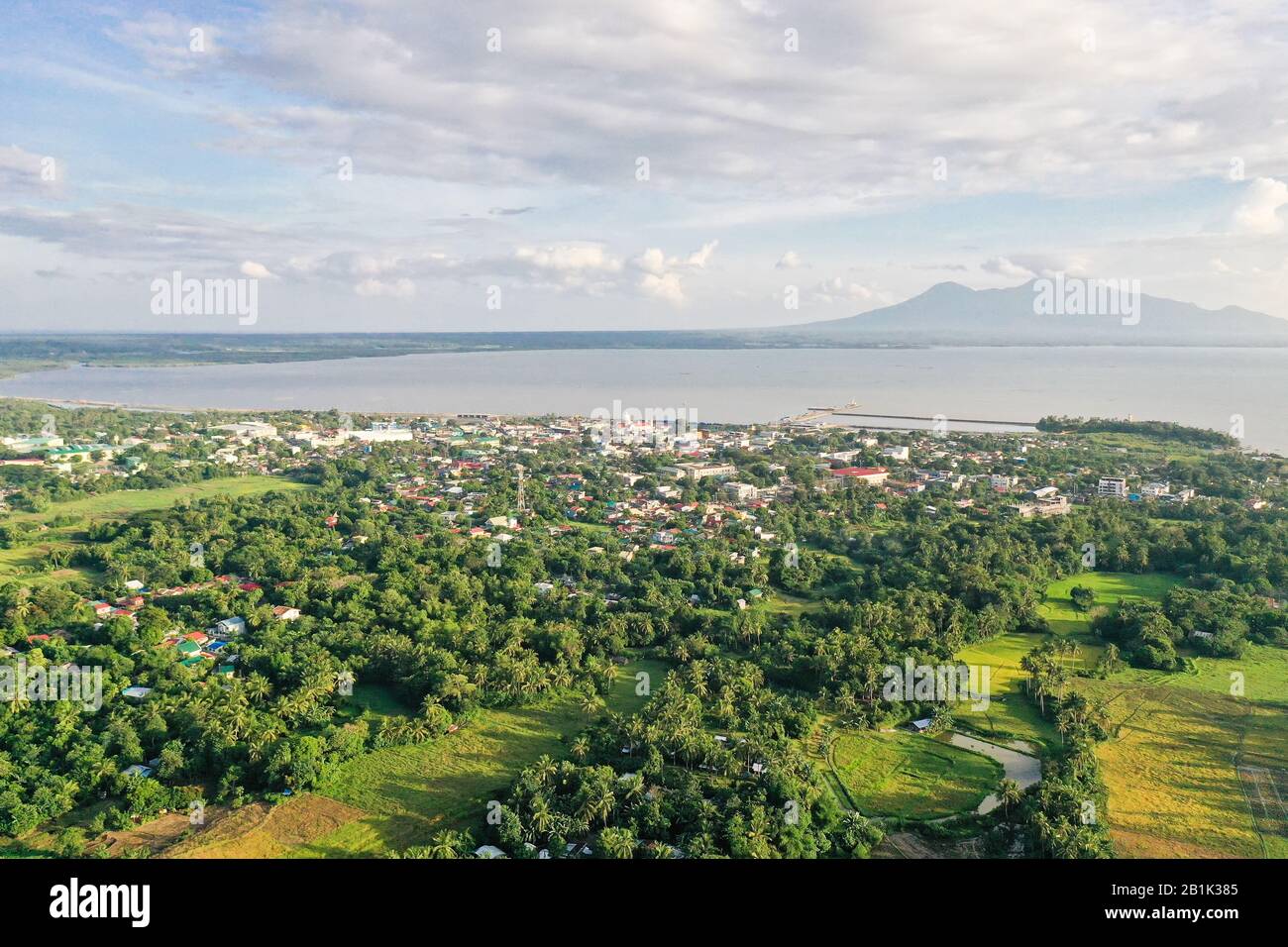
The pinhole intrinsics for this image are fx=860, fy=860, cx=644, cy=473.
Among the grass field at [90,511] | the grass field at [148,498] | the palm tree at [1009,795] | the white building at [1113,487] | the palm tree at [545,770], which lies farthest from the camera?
the white building at [1113,487]

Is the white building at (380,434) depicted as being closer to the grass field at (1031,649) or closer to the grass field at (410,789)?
the grass field at (410,789)

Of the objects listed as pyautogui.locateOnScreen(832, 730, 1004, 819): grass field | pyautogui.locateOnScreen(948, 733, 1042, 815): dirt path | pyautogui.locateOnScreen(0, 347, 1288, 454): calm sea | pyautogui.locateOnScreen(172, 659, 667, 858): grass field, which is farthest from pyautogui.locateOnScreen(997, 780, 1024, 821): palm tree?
pyautogui.locateOnScreen(0, 347, 1288, 454): calm sea

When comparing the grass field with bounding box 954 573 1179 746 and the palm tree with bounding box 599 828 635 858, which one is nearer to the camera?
the palm tree with bounding box 599 828 635 858

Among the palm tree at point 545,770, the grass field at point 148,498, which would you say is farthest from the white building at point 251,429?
the palm tree at point 545,770

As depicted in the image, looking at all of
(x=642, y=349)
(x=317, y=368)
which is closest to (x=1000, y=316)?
(x=642, y=349)

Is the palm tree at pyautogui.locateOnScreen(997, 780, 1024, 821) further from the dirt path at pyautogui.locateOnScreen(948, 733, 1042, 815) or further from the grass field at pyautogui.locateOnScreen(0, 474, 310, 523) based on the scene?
the grass field at pyautogui.locateOnScreen(0, 474, 310, 523)
